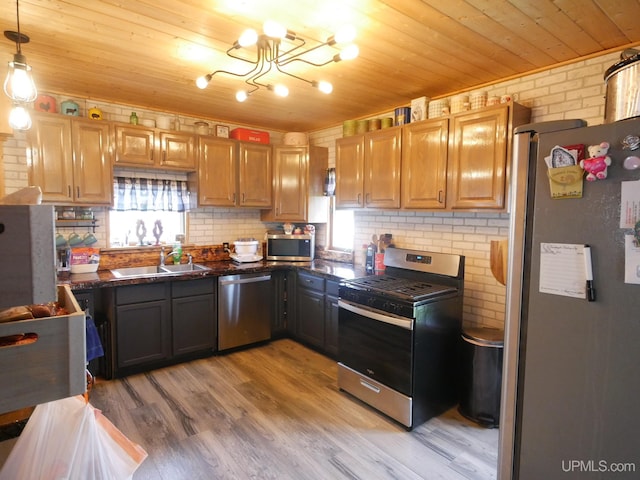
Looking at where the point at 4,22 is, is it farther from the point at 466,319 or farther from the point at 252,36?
the point at 466,319

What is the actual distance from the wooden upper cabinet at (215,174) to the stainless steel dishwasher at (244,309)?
2.79 ft

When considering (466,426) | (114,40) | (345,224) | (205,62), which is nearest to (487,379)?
(466,426)

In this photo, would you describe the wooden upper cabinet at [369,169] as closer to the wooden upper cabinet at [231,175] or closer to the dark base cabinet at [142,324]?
the wooden upper cabinet at [231,175]

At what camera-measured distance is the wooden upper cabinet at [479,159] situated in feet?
8.21

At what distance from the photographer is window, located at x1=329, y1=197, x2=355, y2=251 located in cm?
424

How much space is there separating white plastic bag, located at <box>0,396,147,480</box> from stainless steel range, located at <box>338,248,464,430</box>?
1732mm

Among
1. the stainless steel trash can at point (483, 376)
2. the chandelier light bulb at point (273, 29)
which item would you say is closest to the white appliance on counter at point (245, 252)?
the stainless steel trash can at point (483, 376)

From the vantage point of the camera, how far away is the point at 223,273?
142 inches

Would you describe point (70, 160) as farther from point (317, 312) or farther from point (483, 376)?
point (483, 376)

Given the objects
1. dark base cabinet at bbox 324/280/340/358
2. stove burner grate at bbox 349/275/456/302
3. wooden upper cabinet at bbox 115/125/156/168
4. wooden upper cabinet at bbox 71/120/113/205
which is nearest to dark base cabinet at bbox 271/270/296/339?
dark base cabinet at bbox 324/280/340/358

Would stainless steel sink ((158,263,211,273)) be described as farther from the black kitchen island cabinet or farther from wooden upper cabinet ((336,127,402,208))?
wooden upper cabinet ((336,127,402,208))

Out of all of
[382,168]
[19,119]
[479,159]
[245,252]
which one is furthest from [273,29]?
[245,252]

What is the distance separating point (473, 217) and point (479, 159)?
0.57 metres

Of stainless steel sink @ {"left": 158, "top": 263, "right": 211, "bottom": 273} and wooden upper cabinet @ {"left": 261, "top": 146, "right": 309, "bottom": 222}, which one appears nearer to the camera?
stainless steel sink @ {"left": 158, "top": 263, "right": 211, "bottom": 273}
